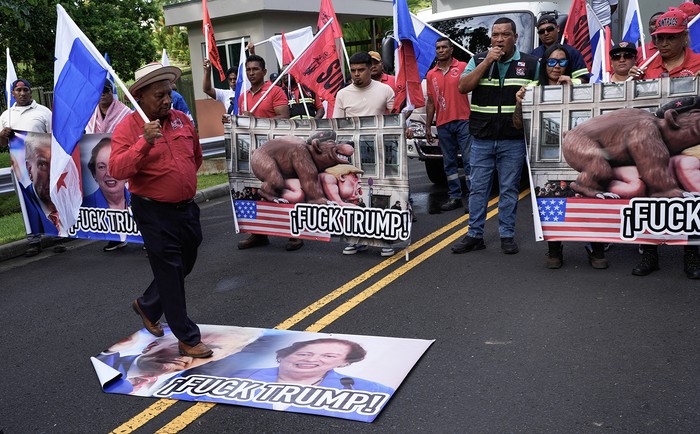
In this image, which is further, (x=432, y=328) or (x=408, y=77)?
(x=408, y=77)

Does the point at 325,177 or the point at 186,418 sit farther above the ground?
the point at 325,177

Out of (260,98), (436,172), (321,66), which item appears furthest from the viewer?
(436,172)

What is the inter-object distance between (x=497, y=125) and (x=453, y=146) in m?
2.29

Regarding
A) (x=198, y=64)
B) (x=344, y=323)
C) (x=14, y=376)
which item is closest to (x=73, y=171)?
(x=14, y=376)

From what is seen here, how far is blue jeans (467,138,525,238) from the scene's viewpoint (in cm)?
639

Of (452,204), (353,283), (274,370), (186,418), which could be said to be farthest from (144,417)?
(452,204)

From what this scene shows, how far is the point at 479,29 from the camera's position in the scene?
10062mm

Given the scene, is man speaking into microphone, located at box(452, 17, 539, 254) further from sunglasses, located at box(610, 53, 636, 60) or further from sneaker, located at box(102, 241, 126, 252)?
sneaker, located at box(102, 241, 126, 252)

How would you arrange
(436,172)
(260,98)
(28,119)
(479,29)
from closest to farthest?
(260,98) → (28,119) → (479,29) → (436,172)

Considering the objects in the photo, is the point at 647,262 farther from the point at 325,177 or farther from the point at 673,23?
the point at 325,177

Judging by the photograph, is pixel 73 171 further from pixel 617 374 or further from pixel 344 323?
pixel 617 374

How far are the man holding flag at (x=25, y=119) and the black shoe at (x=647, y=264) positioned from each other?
6192 mm

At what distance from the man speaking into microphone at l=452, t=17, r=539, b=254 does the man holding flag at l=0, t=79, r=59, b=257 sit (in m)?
4.80

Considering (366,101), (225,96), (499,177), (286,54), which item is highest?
(286,54)
